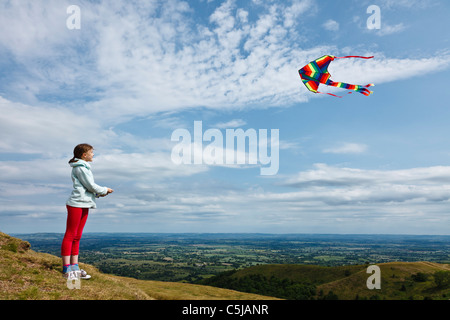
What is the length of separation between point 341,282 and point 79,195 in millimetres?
133450

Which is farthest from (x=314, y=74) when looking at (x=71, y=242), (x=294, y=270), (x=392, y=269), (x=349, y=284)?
(x=294, y=270)

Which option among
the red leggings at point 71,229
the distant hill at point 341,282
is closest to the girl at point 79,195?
the red leggings at point 71,229

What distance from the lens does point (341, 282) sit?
123625 mm

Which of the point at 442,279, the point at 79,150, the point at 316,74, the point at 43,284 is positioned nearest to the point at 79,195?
the point at 79,150

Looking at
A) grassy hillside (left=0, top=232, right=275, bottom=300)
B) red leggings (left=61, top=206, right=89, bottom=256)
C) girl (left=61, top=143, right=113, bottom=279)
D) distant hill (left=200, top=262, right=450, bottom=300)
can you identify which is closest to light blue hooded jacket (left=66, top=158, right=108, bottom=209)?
girl (left=61, top=143, right=113, bottom=279)

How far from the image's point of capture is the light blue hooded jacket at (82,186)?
10.2 metres

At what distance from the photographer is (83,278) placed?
37.6 feet

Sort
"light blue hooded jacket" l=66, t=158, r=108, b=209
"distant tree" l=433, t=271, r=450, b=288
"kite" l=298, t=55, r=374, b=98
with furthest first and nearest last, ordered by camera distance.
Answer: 1. "distant tree" l=433, t=271, r=450, b=288
2. "kite" l=298, t=55, r=374, b=98
3. "light blue hooded jacket" l=66, t=158, r=108, b=209

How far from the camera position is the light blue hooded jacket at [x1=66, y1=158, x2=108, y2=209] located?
33.4 feet

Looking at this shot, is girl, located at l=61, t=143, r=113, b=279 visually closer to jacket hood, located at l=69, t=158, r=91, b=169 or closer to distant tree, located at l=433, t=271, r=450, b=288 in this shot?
jacket hood, located at l=69, t=158, r=91, b=169

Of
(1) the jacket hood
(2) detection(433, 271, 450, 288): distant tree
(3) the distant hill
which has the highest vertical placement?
(1) the jacket hood
